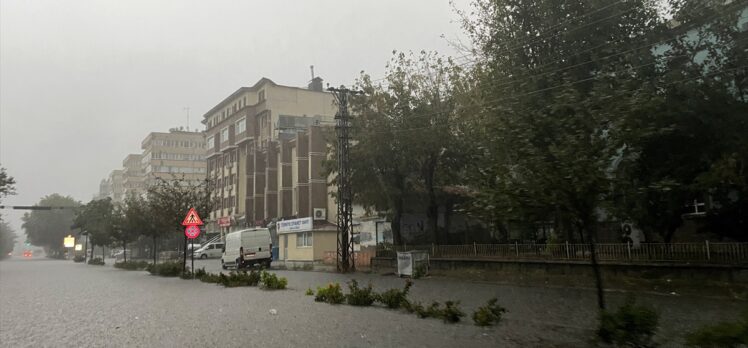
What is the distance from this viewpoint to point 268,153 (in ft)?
211

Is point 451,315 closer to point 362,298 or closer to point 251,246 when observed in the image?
point 362,298

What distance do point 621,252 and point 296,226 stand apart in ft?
101

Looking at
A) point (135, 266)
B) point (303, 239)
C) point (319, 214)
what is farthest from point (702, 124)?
point (319, 214)

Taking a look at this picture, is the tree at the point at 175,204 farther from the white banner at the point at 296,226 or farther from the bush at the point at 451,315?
the bush at the point at 451,315

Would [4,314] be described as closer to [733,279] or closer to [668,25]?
[733,279]

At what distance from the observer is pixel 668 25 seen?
1934 cm

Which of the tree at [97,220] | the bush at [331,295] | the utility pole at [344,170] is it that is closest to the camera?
the bush at [331,295]

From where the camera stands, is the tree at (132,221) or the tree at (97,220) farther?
the tree at (97,220)

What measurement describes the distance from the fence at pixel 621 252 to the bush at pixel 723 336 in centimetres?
884

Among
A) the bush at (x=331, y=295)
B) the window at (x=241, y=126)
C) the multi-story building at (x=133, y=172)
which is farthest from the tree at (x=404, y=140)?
the multi-story building at (x=133, y=172)

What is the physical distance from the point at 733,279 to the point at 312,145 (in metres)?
45.0

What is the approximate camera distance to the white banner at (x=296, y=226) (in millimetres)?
42656

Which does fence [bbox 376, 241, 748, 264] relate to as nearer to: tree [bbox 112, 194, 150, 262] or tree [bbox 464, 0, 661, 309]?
tree [bbox 464, 0, 661, 309]

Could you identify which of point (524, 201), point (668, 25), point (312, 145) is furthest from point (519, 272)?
point (312, 145)
